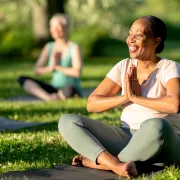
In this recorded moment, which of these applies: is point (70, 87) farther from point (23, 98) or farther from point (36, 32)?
point (36, 32)

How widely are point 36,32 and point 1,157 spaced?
21.3 meters

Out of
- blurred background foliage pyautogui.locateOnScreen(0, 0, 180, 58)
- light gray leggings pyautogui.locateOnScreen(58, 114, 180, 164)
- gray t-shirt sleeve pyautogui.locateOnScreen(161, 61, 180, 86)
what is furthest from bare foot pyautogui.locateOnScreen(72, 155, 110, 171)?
blurred background foliage pyautogui.locateOnScreen(0, 0, 180, 58)

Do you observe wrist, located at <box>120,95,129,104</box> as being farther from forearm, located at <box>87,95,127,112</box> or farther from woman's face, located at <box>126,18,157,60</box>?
woman's face, located at <box>126,18,157,60</box>

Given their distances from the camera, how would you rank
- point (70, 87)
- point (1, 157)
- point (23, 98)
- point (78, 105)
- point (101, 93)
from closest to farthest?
point (101, 93) → point (1, 157) → point (78, 105) → point (70, 87) → point (23, 98)

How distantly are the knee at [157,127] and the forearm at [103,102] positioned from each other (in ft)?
1.41

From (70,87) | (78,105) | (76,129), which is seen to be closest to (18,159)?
(76,129)

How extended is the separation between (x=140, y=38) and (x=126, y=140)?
2.91 feet

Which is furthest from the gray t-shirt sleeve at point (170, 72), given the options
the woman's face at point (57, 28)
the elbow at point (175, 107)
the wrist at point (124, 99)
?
the woman's face at point (57, 28)

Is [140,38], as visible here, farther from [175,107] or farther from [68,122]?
[68,122]

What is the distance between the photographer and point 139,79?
21.1 ft

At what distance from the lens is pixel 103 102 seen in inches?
254

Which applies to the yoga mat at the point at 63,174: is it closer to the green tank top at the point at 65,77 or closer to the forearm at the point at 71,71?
the forearm at the point at 71,71

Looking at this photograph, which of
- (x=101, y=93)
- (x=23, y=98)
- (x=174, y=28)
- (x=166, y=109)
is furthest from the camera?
(x=174, y=28)

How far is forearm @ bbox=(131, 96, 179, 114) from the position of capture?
611cm
